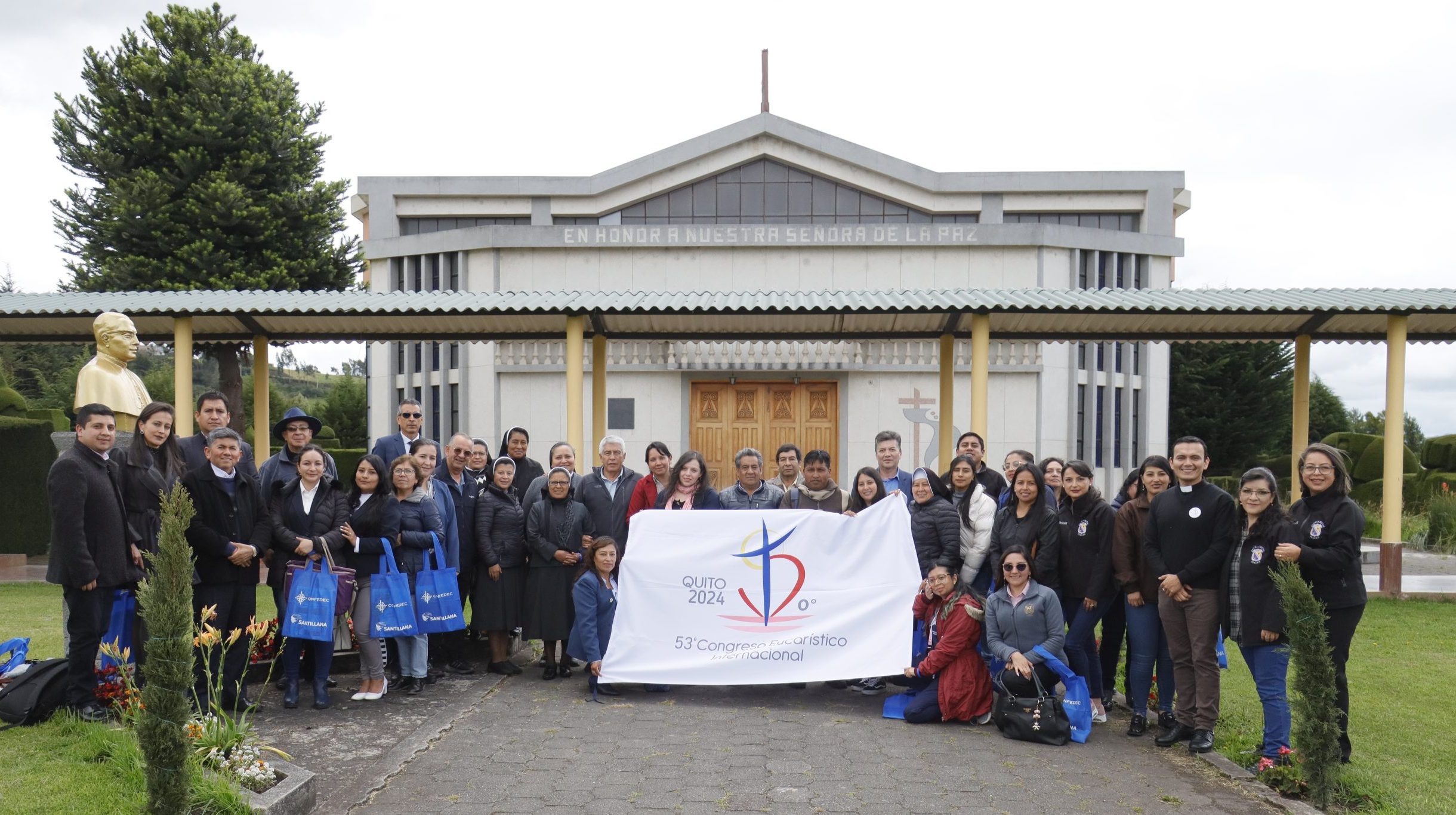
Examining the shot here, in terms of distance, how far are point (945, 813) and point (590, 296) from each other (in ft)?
26.5

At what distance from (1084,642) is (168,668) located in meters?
5.50

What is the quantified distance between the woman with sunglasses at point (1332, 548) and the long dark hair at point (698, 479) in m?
4.07

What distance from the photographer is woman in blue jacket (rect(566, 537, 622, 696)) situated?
7.52 meters

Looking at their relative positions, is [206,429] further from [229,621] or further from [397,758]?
[397,758]

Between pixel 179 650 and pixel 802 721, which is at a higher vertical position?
pixel 179 650

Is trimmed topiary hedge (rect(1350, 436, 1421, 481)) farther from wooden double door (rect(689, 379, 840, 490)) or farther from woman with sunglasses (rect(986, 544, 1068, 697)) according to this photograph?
woman with sunglasses (rect(986, 544, 1068, 697))

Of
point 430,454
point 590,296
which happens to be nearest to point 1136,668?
point 430,454

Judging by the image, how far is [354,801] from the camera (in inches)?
203

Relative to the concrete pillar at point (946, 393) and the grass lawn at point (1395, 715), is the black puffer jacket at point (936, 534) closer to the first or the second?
the grass lawn at point (1395, 715)

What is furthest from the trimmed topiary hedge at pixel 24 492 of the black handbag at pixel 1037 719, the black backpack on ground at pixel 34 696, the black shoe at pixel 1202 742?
the black shoe at pixel 1202 742

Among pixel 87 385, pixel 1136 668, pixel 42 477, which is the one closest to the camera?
pixel 1136 668

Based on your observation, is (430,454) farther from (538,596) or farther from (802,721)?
(802,721)

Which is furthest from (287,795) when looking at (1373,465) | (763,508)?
(1373,465)

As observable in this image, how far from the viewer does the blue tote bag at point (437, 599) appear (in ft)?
24.0
